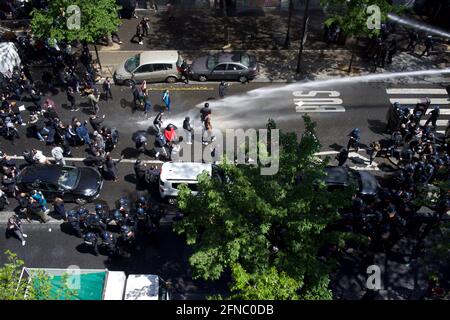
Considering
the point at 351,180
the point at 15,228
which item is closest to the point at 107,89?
the point at 15,228

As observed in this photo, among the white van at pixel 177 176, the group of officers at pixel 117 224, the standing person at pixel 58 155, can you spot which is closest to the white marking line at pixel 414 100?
the white van at pixel 177 176

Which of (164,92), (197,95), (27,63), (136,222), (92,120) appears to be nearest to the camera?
(136,222)

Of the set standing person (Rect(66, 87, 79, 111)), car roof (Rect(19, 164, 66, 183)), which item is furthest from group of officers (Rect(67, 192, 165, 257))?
standing person (Rect(66, 87, 79, 111))

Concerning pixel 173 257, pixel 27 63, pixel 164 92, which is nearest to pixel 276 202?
pixel 173 257

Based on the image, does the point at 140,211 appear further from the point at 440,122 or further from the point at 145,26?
the point at 440,122

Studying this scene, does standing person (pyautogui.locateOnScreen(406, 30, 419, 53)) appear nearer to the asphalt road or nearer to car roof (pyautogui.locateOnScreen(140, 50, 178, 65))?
the asphalt road

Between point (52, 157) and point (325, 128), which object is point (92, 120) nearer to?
point (52, 157)
